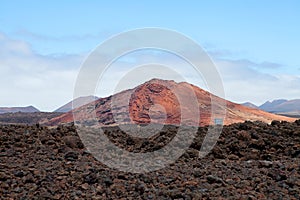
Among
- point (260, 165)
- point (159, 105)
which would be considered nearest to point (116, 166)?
point (260, 165)

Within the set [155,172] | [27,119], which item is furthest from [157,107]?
[155,172]

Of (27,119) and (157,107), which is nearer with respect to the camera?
(157,107)

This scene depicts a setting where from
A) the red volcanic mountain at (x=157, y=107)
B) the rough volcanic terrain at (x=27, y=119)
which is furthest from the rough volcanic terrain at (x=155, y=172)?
the rough volcanic terrain at (x=27, y=119)

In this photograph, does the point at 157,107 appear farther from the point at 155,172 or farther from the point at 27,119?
the point at 155,172

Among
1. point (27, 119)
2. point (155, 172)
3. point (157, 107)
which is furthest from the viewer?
point (27, 119)

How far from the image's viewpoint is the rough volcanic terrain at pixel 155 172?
7496mm

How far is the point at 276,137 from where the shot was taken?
11.6 m

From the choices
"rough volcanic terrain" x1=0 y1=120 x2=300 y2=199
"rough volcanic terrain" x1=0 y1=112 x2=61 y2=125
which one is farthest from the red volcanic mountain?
"rough volcanic terrain" x1=0 y1=120 x2=300 y2=199

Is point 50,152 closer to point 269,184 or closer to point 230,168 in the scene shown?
point 230,168

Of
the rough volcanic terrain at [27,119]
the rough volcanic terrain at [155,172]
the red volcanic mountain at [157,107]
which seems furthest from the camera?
the rough volcanic terrain at [27,119]

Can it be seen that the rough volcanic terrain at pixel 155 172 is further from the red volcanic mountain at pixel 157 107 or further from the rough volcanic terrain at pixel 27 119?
the rough volcanic terrain at pixel 27 119

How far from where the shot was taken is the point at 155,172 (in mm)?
8633

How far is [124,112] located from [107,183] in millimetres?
27178

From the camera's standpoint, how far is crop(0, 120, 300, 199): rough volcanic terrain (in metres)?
7.50
